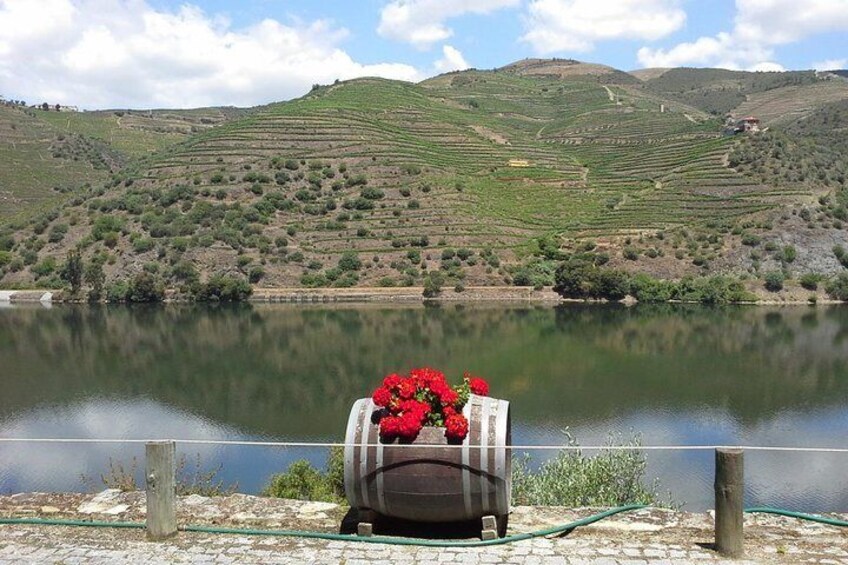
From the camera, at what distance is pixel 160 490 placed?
7344mm

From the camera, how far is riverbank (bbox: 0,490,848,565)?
6.89 m

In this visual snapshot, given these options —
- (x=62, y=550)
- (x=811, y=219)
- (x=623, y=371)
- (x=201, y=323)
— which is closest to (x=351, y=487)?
(x=62, y=550)

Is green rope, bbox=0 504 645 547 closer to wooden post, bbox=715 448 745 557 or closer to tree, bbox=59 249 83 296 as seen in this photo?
wooden post, bbox=715 448 745 557

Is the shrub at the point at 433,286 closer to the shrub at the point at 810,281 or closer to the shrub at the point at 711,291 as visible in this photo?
the shrub at the point at 711,291

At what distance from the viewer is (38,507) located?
27.7ft

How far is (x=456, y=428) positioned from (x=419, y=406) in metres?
0.48

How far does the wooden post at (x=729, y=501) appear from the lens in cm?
668

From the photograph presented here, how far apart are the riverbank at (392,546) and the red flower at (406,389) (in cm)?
152

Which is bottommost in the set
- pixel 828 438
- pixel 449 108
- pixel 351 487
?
pixel 828 438

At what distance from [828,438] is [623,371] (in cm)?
1158

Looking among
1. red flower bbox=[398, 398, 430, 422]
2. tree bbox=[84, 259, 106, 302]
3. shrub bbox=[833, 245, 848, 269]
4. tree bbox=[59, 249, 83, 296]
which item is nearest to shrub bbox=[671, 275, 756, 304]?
shrub bbox=[833, 245, 848, 269]

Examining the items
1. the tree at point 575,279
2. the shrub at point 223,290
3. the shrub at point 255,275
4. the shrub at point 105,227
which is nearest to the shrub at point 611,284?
the tree at point 575,279

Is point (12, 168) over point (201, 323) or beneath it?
over

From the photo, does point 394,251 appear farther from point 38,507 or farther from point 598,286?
point 38,507
